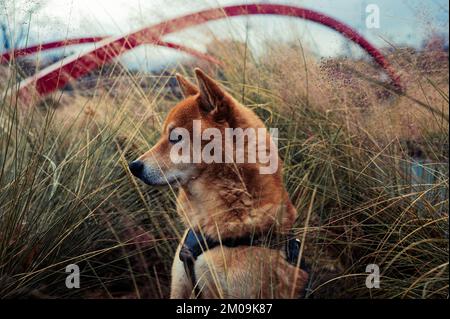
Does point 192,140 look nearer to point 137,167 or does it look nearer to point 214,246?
point 137,167

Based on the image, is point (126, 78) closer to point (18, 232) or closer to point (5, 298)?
point (18, 232)

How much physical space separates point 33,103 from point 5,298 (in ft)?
2.94

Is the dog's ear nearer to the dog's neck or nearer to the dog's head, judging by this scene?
the dog's head

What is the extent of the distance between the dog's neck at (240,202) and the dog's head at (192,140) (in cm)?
7

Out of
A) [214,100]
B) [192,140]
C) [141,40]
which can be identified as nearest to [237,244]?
[192,140]

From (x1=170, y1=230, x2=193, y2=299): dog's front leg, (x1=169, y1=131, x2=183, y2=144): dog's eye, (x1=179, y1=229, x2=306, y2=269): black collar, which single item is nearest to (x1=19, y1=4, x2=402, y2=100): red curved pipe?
(x1=169, y1=131, x2=183, y2=144): dog's eye

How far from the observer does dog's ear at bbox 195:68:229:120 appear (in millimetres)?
2215

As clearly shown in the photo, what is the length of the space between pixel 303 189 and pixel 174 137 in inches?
25.5

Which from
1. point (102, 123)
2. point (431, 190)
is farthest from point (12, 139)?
point (431, 190)

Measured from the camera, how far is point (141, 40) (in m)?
2.75

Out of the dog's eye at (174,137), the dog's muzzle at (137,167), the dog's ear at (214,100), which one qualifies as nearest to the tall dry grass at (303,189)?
the dog's muzzle at (137,167)

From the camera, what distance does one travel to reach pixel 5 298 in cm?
218

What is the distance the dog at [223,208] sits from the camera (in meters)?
2.14

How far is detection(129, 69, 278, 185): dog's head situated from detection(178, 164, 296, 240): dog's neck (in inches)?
2.6
